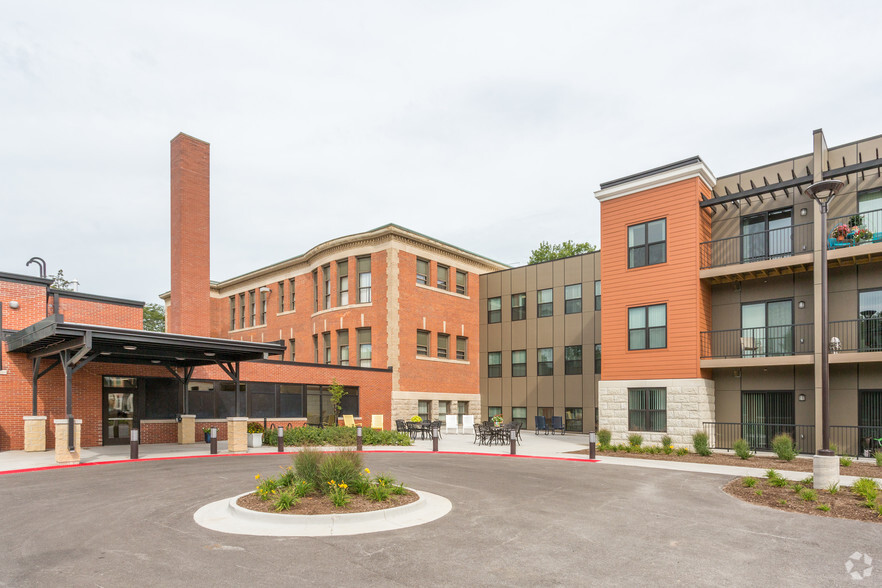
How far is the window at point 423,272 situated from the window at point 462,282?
313cm

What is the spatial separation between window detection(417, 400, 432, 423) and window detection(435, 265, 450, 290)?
7.24 meters

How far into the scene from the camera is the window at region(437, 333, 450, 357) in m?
35.8

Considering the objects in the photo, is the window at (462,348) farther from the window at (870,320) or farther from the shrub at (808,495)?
the shrub at (808,495)

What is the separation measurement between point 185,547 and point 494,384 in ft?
98.8

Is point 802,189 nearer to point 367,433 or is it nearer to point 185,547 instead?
point 367,433

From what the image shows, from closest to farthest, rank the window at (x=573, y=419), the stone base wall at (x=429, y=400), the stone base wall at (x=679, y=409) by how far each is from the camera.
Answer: the stone base wall at (x=679, y=409), the window at (x=573, y=419), the stone base wall at (x=429, y=400)

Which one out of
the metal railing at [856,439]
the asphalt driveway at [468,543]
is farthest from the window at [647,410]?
the asphalt driveway at [468,543]

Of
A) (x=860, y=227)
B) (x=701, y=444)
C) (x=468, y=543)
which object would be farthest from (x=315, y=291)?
(x=468, y=543)

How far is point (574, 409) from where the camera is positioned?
3247cm

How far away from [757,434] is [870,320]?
566 cm

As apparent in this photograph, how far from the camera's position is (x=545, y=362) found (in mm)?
34219

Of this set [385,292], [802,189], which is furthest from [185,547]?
[385,292]

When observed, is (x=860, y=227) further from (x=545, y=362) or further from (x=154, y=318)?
(x=154, y=318)

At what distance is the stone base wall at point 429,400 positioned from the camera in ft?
107
